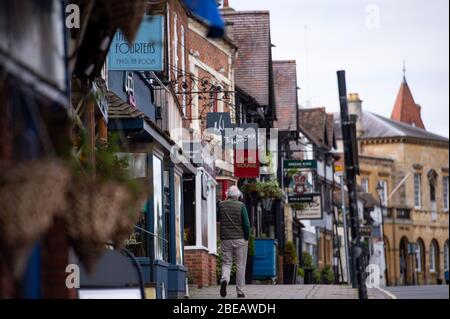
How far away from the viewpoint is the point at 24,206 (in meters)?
5.83

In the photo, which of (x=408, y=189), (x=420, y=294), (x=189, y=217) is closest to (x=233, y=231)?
(x=189, y=217)

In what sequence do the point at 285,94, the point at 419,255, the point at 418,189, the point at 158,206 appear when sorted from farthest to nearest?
the point at 418,189
the point at 419,255
the point at 285,94
the point at 158,206

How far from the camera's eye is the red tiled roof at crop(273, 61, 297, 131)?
162 feet

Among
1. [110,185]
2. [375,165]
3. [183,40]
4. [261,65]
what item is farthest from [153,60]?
[375,165]

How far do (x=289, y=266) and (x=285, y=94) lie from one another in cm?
1006

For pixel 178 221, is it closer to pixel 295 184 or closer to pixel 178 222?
pixel 178 222

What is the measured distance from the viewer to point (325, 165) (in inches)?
2645

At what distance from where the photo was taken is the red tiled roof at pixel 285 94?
49.3 meters

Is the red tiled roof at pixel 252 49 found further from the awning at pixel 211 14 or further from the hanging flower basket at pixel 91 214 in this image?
the hanging flower basket at pixel 91 214

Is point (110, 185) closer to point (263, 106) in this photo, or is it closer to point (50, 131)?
point (50, 131)

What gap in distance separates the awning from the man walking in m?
11.2

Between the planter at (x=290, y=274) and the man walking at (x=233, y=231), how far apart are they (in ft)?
72.2

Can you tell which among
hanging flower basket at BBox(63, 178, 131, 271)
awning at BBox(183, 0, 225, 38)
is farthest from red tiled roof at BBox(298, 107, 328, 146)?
hanging flower basket at BBox(63, 178, 131, 271)

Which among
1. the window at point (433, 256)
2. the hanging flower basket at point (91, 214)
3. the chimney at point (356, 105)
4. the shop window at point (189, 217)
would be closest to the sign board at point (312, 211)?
the shop window at point (189, 217)
